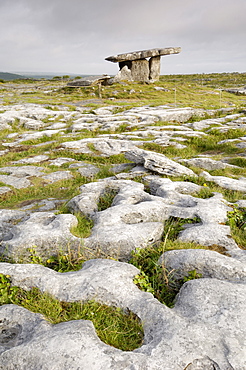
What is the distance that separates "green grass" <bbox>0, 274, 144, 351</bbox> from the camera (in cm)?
376

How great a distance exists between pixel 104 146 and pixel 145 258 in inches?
473

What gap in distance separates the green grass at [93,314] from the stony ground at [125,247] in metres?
0.13

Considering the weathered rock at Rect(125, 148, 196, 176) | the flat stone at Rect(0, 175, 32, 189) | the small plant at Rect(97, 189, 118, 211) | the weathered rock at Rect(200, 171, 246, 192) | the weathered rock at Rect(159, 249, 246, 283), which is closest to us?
the weathered rock at Rect(159, 249, 246, 283)

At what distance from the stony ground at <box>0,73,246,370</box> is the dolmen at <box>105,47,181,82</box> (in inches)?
1314

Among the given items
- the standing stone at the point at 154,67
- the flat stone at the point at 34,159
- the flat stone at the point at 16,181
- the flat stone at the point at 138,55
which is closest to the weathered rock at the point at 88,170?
the flat stone at the point at 16,181

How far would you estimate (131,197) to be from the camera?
8453 millimetres

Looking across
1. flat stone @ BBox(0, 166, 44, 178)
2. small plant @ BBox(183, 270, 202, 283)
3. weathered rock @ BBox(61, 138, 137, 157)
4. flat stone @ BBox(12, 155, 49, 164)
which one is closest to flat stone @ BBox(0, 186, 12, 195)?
flat stone @ BBox(0, 166, 44, 178)

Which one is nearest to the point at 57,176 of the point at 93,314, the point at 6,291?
the point at 6,291

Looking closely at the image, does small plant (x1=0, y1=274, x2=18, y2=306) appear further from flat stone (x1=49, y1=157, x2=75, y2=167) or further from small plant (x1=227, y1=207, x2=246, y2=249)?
flat stone (x1=49, y1=157, x2=75, y2=167)

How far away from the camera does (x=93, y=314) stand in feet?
13.7

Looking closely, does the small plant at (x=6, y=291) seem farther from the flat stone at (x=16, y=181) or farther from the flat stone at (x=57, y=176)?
the flat stone at (x=57, y=176)

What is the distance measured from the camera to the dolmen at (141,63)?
46438 millimetres

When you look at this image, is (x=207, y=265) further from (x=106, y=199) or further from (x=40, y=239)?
(x=106, y=199)

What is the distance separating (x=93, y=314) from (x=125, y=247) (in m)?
2.00
